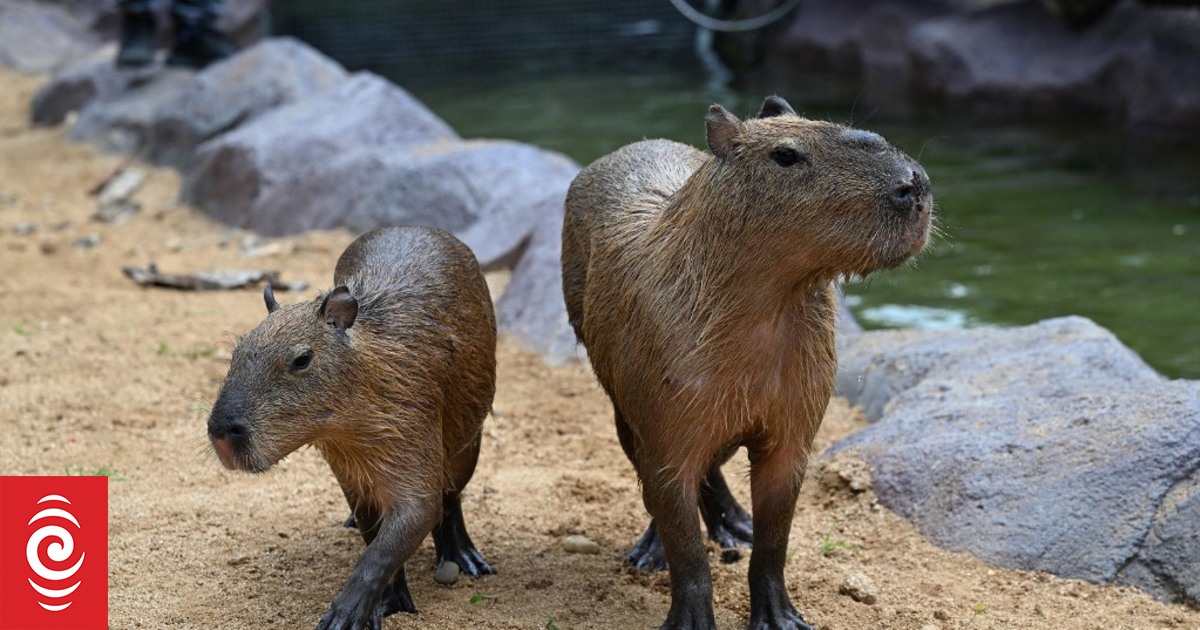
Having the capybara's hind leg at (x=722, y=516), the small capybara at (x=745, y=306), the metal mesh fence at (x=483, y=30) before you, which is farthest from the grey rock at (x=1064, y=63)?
the small capybara at (x=745, y=306)

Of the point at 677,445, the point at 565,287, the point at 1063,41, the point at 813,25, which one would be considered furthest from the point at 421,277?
the point at 813,25

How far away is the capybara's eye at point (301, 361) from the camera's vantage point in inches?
149

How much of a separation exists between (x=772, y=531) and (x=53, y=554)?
212 cm

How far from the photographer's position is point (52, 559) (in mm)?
4109

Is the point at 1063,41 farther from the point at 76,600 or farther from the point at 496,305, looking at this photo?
the point at 76,600

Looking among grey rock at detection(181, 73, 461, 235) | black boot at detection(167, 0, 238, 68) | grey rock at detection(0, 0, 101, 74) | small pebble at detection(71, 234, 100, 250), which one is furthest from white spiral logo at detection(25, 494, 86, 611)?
grey rock at detection(0, 0, 101, 74)

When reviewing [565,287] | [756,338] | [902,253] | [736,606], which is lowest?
[736,606]

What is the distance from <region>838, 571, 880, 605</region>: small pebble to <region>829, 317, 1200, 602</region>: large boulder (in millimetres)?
474

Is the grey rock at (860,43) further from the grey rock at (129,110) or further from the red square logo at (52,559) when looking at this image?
the red square logo at (52,559)

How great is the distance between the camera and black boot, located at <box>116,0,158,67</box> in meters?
11.7

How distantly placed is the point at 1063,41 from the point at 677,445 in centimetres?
1006

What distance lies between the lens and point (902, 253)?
3.46 metres

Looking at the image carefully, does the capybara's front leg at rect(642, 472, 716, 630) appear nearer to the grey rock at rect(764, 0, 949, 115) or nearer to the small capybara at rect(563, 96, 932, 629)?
the small capybara at rect(563, 96, 932, 629)

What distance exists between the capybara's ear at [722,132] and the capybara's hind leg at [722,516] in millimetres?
1457
